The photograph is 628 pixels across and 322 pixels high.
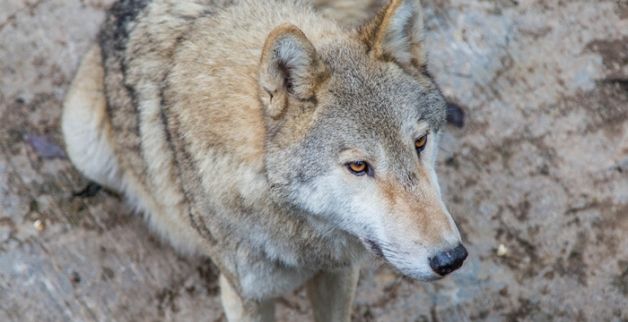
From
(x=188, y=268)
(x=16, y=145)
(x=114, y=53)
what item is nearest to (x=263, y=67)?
(x=114, y=53)

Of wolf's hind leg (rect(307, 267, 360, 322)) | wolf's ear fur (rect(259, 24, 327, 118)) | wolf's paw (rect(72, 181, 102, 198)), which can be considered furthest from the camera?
wolf's paw (rect(72, 181, 102, 198))

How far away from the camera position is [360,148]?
142 inches

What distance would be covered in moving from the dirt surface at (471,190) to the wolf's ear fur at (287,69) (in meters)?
1.91

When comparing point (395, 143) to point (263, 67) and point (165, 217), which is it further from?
point (165, 217)

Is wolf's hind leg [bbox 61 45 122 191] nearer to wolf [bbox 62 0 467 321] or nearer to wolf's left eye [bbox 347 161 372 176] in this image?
wolf [bbox 62 0 467 321]

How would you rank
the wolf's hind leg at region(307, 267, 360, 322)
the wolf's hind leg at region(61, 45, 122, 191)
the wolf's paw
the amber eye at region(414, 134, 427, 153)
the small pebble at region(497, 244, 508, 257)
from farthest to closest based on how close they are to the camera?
the wolf's paw, the small pebble at region(497, 244, 508, 257), the wolf's hind leg at region(61, 45, 122, 191), the wolf's hind leg at region(307, 267, 360, 322), the amber eye at region(414, 134, 427, 153)

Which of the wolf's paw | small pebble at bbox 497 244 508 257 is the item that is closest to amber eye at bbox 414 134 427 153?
small pebble at bbox 497 244 508 257

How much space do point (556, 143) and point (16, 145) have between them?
3.83 meters

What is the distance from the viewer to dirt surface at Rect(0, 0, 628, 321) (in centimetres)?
547

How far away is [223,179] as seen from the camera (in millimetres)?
4121

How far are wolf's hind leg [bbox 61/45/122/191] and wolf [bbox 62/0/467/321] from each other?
110 mm

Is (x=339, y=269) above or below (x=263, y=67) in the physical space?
below

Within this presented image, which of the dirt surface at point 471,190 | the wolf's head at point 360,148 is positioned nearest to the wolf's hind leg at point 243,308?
the dirt surface at point 471,190

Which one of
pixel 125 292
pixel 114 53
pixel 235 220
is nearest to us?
pixel 235 220
